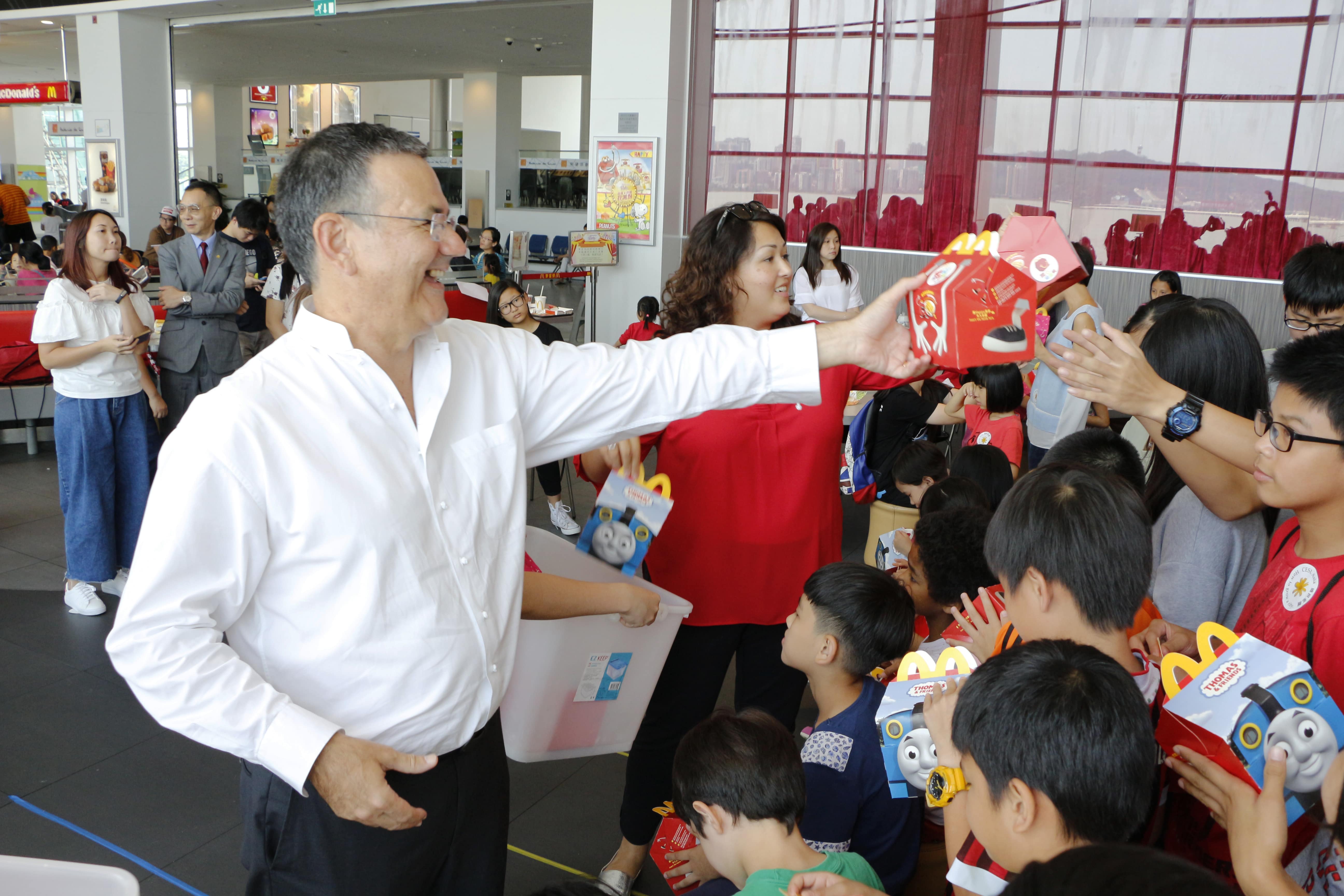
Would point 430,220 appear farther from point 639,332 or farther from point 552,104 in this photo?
point 552,104

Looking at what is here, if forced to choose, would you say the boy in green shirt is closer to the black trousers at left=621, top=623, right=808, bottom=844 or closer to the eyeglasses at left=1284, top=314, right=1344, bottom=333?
the black trousers at left=621, top=623, right=808, bottom=844

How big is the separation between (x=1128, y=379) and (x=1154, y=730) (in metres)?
0.52

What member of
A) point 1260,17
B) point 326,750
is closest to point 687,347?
point 326,750

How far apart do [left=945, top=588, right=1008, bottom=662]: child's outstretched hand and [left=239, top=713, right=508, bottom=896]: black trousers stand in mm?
867

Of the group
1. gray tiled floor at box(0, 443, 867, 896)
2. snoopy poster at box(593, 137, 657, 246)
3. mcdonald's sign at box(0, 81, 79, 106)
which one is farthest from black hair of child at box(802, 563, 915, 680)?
mcdonald's sign at box(0, 81, 79, 106)

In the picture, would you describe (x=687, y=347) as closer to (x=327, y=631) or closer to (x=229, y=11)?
(x=327, y=631)

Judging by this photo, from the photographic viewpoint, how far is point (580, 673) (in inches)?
80.7

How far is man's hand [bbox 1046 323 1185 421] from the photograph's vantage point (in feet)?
4.96

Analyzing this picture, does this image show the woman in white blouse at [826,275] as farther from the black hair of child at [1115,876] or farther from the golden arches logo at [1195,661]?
the black hair of child at [1115,876]

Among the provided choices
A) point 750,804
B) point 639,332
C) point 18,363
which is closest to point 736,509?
point 750,804

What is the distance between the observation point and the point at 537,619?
6.05 ft

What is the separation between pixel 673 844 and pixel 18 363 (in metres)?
5.88

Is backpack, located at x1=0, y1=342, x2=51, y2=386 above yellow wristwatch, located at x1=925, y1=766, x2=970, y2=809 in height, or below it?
below

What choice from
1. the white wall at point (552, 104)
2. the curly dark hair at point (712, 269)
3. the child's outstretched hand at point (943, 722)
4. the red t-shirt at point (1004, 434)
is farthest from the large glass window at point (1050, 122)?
the white wall at point (552, 104)
